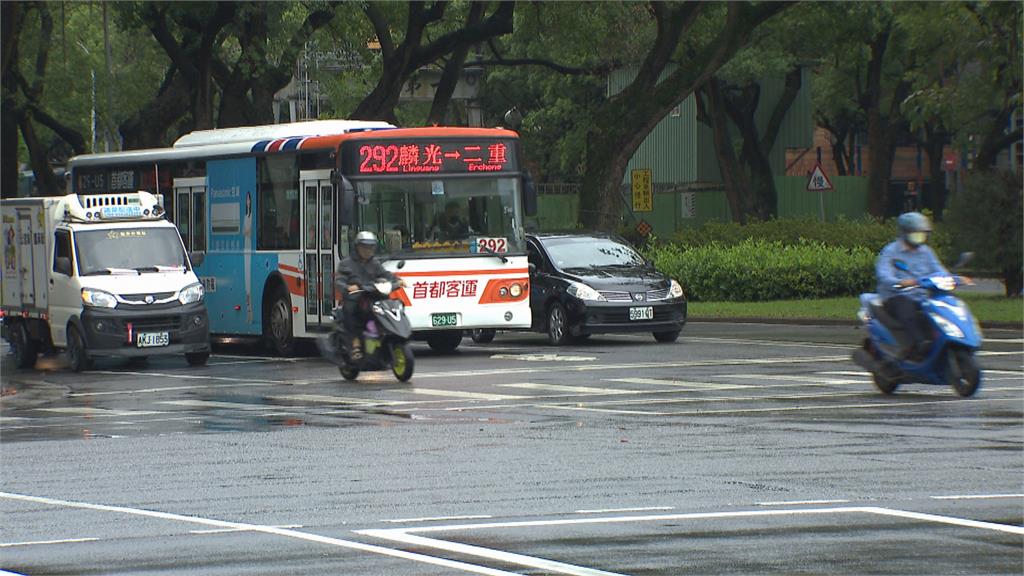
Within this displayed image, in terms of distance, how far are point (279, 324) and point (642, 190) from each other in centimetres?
1974

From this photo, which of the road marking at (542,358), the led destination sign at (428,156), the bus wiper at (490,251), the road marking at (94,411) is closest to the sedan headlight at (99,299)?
the led destination sign at (428,156)

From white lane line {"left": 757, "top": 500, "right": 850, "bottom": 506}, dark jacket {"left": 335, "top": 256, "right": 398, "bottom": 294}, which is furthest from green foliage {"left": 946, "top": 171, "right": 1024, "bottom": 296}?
white lane line {"left": 757, "top": 500, "right": 850, "bottom": 506}

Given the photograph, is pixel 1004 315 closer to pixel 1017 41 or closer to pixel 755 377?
pixel 1017 41

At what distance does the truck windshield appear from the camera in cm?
2459

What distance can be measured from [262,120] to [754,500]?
31.6 m

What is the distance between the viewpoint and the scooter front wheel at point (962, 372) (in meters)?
16.3

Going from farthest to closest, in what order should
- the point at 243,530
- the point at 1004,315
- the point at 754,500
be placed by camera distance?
the point at 1004,315
the point at 754,500
the point at 243,530

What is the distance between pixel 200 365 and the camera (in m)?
24.7

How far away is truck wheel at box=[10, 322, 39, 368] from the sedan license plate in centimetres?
860

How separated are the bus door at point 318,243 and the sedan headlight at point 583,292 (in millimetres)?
3580

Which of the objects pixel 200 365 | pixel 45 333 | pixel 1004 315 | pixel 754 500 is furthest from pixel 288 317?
pixel 754 500

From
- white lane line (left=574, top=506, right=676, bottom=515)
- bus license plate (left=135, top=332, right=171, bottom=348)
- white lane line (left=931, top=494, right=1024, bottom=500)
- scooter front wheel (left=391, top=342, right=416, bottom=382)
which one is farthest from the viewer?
bus license plate (left=135, top=332, right=171, bottom=348)

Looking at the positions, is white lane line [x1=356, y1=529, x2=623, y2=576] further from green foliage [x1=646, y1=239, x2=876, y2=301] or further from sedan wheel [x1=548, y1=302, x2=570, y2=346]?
green foliage [x1=646, y1=239, x2=876, y2=301]

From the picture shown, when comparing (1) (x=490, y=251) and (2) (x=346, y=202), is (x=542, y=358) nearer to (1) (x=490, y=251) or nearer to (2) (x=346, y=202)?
(1) (x=490, y=251)
